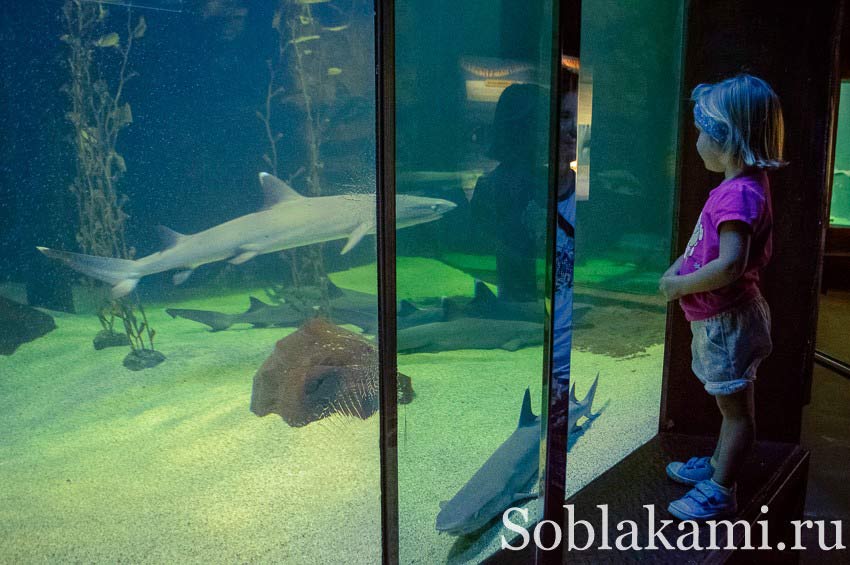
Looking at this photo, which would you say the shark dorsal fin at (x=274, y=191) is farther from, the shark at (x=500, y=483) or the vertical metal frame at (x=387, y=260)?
the shark at (x=500, y=483)

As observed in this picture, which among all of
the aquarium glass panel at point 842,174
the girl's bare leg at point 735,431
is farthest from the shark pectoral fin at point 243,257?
the aquarium glass panel at point 842,174

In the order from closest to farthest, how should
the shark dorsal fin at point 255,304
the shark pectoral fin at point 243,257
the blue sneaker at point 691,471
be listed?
the blue sneaker at point 691,471 < the shark pectoral fin at point 243,257 < the shark dorsal fin at point 255,304

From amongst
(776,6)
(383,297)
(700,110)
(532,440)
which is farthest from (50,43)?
(776,6)

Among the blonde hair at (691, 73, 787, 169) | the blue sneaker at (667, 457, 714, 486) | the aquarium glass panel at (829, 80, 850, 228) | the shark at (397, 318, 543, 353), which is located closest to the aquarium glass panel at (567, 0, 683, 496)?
the blue sneaker at (667, 457, 714, 486)

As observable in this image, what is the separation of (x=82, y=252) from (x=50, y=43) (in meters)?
0.75

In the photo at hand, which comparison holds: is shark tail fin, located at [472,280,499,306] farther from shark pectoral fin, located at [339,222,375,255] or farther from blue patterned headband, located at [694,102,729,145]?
blue patterned headband, located at [694,102,729,145]

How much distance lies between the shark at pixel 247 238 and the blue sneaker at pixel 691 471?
1.60 metres

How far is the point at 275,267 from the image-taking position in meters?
2.62

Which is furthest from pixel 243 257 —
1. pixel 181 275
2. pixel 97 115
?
pixel 97 115

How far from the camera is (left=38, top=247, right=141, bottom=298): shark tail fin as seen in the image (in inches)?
86.3

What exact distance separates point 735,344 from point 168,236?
216cm

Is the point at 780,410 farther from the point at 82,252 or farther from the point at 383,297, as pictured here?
the point at 82,252

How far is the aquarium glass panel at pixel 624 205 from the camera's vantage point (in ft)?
8.91

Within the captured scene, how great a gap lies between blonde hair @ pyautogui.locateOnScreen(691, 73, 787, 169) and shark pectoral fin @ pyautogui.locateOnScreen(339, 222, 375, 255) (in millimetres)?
1170
